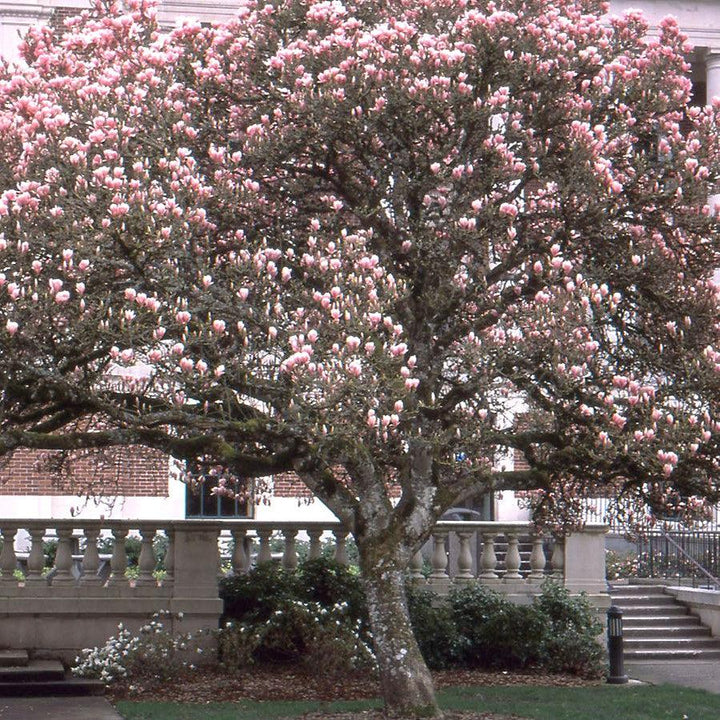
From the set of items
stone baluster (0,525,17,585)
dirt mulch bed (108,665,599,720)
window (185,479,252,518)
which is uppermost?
window (185,479,252,518)

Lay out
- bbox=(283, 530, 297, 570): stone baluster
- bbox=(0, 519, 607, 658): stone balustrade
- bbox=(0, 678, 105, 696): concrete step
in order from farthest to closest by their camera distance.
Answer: bbox=(283, 530, 297, 570): stone baluster → bbox=(0, 519, 607, 658): stone balustrade → bbox=(0, 678, 105, 696): concrete step

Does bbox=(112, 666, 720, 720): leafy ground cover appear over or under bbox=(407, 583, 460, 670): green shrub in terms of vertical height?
under

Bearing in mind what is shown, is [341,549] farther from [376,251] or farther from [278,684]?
[376,251]

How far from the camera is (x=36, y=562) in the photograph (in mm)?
17578

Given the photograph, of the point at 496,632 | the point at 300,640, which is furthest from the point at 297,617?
the point at 496,632

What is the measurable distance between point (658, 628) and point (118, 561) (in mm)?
9020

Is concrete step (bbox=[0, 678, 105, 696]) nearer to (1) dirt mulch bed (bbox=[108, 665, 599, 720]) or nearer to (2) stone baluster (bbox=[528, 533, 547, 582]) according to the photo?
(1) dirt mulch bed (bbox=[108, 665, 599, 720])

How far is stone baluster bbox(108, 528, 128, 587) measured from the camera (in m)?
17.6

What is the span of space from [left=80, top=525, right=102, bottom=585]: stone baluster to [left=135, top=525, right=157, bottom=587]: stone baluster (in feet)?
1.80

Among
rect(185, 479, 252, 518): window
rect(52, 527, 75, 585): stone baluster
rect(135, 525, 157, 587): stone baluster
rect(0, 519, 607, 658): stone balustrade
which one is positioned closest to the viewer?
rect(0, 519, 607, 658): stone balustrade

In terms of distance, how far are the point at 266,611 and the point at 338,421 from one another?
6.61 meters

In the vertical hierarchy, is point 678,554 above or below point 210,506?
below

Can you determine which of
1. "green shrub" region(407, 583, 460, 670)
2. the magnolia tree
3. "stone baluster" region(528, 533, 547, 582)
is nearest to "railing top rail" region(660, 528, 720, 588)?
"stone baluster" region(528, 533, 547, 582)

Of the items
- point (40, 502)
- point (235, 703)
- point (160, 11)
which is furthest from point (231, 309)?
point (160, 11)
